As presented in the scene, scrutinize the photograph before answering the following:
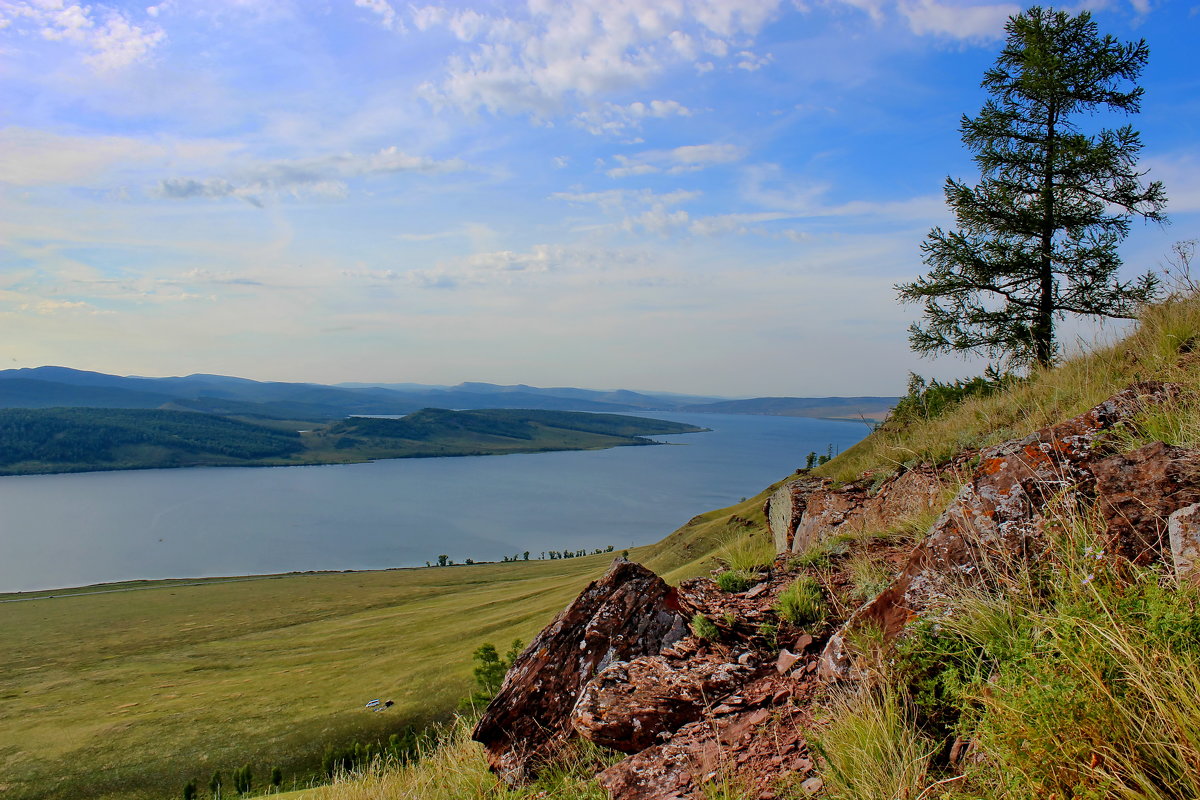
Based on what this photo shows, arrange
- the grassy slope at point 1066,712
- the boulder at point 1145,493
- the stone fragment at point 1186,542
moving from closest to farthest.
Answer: the grassy slope at point 1066,712 → the stone fragment at point 1186,542 → the boulder at point 1145,493

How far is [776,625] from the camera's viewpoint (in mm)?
5328

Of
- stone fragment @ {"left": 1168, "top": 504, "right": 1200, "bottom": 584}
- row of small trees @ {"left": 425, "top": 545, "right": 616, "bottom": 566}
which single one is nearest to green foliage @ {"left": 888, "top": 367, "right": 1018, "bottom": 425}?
stone fragment @ {"left": 1168, "top": 504, "right": 1200, "bottom": 584}

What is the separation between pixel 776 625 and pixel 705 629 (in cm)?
56

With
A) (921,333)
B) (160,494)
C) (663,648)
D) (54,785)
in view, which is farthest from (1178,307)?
(160,494)

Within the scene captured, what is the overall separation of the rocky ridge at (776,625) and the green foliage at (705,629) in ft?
0.14

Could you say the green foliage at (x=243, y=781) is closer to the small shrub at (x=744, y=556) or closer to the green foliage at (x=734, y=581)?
the small shrub at (x=744, y=556)

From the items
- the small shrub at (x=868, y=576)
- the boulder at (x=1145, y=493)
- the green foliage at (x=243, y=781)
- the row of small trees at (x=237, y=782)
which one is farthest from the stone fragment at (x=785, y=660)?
the green foliage at (x=243, y=781)

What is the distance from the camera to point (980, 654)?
11.7 ft

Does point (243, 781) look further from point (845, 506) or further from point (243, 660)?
point (845, 506)

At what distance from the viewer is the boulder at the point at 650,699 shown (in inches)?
190

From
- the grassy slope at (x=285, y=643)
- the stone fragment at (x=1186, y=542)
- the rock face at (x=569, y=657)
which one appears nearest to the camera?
the stone fragment at (x=1186, y=542)

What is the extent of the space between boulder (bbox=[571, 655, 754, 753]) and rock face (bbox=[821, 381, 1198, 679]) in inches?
36.4

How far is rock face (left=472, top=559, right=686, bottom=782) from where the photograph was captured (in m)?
5.74

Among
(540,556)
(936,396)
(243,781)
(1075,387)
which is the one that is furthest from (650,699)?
(540,556)
